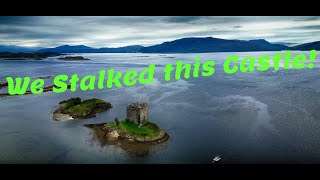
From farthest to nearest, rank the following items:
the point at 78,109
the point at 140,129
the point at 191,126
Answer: the point at 78,109, the point at 191,126, the point at 140,129

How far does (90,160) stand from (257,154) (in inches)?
580

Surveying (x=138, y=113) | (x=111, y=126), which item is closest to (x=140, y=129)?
(x=138, y=113)

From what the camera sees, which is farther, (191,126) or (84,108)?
(84,108)

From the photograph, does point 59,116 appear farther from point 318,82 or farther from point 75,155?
point 318,82

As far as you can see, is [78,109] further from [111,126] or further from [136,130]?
[136,130]

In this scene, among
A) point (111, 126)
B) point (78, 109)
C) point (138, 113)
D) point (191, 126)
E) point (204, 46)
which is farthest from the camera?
point (204, 46)

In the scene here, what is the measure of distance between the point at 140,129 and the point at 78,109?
13160mm

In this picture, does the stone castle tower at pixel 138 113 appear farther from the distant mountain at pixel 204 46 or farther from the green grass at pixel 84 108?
the distant mountain at pixel 204 46

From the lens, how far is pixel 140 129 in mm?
32344

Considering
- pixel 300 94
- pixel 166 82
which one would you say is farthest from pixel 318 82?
pixel 166 82

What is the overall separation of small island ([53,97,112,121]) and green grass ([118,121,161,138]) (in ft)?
31.6

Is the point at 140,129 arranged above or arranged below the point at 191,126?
above

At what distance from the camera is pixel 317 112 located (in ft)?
136

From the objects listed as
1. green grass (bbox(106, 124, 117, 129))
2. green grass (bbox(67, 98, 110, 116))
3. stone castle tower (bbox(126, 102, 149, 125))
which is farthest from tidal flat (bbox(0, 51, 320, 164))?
stone castle tower (bbox(126, 102, 149, 125))
